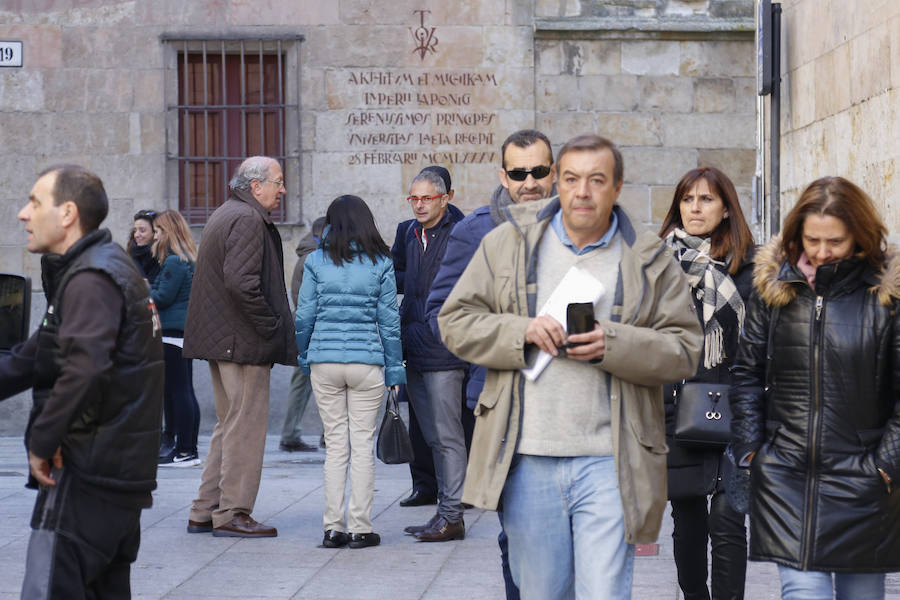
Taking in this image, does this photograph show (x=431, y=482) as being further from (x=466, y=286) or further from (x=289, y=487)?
(x=466, y=286)

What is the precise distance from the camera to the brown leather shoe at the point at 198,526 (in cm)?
782

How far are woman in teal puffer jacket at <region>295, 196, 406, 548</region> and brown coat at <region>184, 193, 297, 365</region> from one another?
220mm

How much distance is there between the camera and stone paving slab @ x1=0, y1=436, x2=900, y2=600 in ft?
20.9

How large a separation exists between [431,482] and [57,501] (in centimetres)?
482

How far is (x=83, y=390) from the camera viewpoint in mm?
4152

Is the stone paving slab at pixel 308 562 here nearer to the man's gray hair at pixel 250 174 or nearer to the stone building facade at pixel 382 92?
the man's gray hair at pixel 250 174

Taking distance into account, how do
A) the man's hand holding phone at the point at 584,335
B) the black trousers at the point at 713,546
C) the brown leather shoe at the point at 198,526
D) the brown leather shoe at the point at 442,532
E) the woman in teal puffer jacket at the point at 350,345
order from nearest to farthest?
the man's hand holding phone at the point at 584,335 < the black trousers at the point at 713,546 < the woman in teal puffer jacket at the point at 350,345 < the brown leather shoe at the point at 442,532 < the brown leather shoe at the point at 198,526

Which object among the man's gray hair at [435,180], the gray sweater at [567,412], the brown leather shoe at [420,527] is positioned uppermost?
the man's gray hair at [435,180]

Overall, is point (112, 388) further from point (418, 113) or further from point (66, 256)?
point (418, 113)

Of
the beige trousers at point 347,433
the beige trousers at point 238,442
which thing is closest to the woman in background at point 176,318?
the beige trousers at point 238,442

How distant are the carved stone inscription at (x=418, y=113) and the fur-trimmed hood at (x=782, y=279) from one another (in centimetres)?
829

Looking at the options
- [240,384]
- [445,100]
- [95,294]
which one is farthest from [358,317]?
[445,100]

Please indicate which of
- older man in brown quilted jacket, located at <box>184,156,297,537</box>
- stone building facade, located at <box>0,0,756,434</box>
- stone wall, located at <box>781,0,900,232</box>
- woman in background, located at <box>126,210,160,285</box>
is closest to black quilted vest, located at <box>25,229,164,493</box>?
older man in brown quilted jacket, located at <box>184,156,297,537</box>

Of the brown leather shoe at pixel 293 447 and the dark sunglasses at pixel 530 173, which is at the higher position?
the dark sunglasses at pixel 530 173
